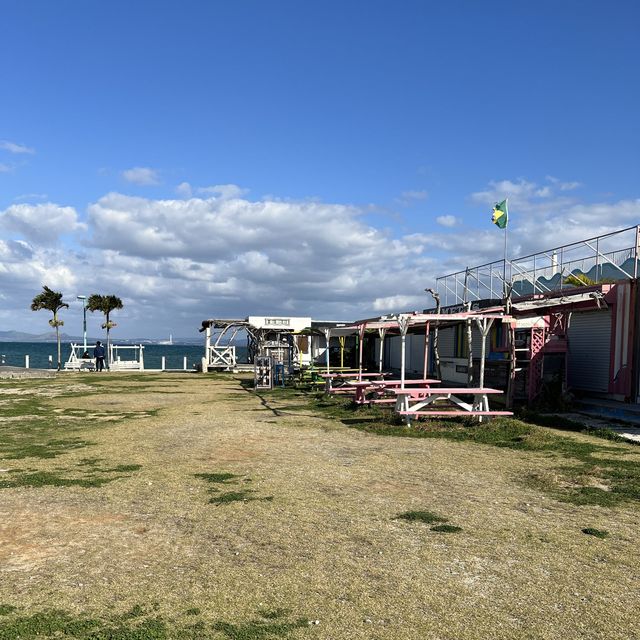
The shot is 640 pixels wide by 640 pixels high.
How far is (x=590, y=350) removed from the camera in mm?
17609

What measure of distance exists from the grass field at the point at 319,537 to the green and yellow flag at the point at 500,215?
1516 centimetres

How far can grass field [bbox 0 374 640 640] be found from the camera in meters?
4.36

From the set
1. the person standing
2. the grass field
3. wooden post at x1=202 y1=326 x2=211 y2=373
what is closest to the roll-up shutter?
the grass field

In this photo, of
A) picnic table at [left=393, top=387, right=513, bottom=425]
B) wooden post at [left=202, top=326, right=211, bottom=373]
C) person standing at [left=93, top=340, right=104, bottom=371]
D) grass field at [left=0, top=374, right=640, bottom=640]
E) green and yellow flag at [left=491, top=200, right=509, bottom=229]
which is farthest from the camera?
wooden post at [left=202, top=326, right=211, bottom=373]

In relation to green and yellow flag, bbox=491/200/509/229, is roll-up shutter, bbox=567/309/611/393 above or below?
below

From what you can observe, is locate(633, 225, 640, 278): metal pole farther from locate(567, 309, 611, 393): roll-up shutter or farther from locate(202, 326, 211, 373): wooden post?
locate(202, 326, 211, 373): wooden post

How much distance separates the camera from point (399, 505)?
738 centimetres

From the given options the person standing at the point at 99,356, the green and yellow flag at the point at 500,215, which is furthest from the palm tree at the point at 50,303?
the green and yellow flag at the point at 500,215

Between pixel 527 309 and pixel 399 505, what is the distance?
37.4 feet

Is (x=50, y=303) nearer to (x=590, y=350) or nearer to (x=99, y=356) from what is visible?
(x=99, y=356)

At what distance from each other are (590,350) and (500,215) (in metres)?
10.3

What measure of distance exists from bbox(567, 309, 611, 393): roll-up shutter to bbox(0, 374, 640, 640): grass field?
5.22 metres

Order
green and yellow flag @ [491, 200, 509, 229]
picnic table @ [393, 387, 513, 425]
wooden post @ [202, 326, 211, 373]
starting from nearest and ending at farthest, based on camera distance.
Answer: picnic table @ [393, 387, 513, 425]
green and yellow flag @ [491, 200, 509, 229]
wooden post @ [202, 326, 211, 373]

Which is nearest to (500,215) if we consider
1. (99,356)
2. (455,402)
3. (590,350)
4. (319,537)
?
(590,350)
